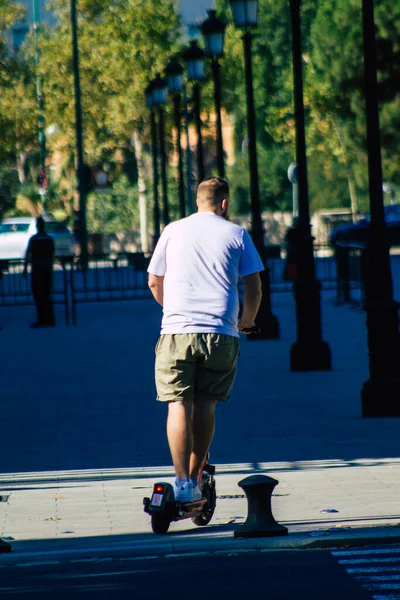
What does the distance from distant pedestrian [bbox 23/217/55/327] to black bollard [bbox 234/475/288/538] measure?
17.2m

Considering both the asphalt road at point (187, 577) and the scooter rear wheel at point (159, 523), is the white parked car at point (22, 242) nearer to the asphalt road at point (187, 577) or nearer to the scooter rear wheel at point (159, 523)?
the scooter rear wheel at point (159, 523)

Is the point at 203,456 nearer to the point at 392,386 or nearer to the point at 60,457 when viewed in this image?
the point at 60,457

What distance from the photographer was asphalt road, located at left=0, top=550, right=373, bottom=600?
6062 millimetres

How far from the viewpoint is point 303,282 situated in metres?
16.0

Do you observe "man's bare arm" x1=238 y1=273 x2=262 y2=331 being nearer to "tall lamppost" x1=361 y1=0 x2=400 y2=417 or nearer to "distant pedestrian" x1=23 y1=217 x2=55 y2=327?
"tall lamppost" x1=361 y1=0 x2=400 y2=417

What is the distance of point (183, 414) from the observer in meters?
7.59

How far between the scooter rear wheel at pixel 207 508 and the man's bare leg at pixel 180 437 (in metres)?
0.17

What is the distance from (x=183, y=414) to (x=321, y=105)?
60291 millimetres

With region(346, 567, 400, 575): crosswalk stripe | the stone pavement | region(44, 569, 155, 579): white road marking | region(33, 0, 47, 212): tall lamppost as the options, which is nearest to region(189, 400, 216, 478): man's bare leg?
the stone pavement

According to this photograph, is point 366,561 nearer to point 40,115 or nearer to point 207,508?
point 207,508

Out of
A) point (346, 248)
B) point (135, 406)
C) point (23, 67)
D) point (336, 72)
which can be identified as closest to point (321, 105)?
point (336, 72)

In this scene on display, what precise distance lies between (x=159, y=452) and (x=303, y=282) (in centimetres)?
594

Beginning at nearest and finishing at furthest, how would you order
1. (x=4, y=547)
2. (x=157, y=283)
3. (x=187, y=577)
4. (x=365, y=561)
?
(x=187, y=577) < (x=365, y=561) < (x=4, y=547) < (x=157, y=283)

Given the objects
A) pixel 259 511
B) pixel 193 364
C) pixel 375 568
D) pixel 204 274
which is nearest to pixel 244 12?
pixel 204 274
